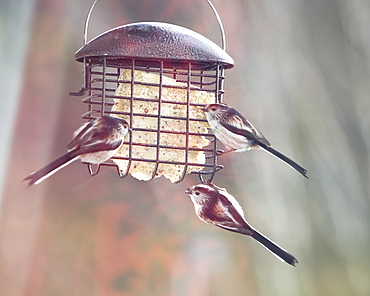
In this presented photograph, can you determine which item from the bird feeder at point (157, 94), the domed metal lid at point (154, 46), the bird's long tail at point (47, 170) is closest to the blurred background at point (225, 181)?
the bird feeder at point (157, 94)

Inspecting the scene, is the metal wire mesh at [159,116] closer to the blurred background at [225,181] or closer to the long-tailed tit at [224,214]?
the long-tailed tit at [224,214]

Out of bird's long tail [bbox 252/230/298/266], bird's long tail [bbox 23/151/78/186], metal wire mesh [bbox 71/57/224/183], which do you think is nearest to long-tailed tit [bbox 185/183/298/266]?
bird's long tail [bbox 252/230/298/266]

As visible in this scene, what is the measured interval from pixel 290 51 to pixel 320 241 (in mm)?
1867

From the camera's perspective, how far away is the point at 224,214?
277 centimetres

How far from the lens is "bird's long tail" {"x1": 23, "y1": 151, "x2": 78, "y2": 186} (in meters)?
2.25

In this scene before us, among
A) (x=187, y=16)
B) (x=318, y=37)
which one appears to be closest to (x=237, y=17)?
(x=187, y=16)

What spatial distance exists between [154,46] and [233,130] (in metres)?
0.52

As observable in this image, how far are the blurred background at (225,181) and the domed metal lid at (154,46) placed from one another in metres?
2.94

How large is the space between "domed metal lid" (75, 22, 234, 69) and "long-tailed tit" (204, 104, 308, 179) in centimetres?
22

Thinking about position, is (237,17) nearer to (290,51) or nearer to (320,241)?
(290,51)

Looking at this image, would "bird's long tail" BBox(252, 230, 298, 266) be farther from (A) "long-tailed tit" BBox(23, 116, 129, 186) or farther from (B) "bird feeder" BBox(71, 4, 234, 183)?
(A) "long-tailed tit" BBox(23, 116, 129, 186)

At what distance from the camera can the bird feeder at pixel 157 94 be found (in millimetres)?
2627

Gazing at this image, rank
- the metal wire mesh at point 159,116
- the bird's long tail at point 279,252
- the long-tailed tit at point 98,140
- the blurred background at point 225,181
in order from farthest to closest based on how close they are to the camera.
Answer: the blurred background at point 225,181 < the metal wire mesh at point 159,116 < the bird's long tail at point 279,252 < the long-tailed tit at point 98,140

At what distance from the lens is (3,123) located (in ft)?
16.6
